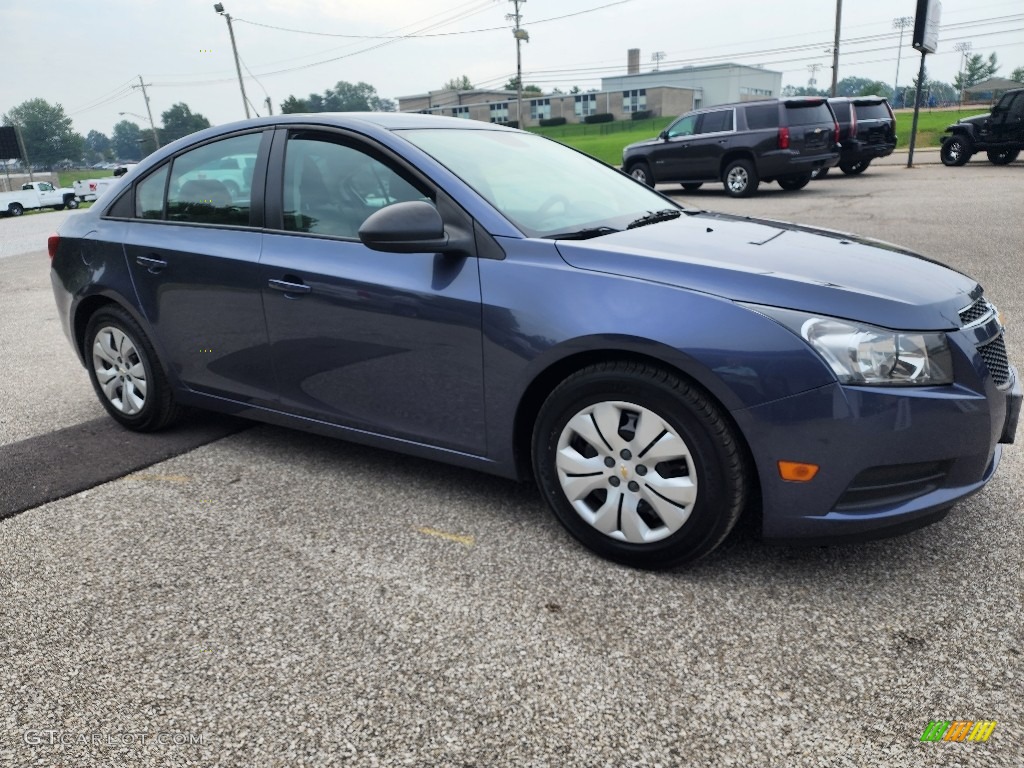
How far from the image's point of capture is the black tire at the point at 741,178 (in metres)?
16.2

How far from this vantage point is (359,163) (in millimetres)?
3295

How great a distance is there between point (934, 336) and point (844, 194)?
14.8 metres

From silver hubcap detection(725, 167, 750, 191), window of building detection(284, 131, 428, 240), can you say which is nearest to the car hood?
window of building detection(284, 131, 428, 240)

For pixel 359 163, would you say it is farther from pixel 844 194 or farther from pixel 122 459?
pixel 844 194

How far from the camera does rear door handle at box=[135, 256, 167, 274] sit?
3.83 meters

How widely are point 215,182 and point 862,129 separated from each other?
62.0 feet

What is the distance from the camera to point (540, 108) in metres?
107

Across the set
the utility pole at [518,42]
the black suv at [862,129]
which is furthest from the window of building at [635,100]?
the black suv at [862,129]

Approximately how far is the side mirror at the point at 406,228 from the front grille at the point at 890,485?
1623 mm

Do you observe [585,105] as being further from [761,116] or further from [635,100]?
[761,116]

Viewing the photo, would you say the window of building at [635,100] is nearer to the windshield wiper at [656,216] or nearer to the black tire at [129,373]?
the windshield wiper at [656,216]

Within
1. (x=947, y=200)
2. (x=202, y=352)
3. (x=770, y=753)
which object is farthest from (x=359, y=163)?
(x=947, y=200)

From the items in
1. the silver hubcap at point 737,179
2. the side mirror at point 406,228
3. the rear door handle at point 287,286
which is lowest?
the silver hubcap at point 737,179

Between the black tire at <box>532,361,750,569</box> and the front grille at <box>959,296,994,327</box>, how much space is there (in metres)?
0.86
